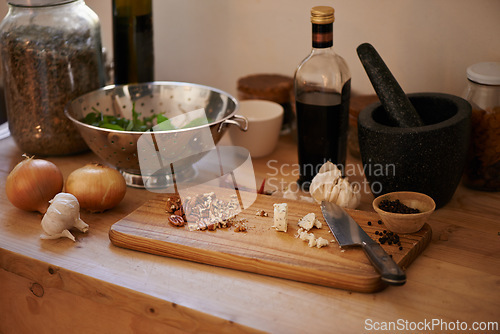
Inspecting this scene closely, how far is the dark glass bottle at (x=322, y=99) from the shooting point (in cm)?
102

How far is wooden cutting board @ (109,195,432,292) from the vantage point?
787 millimetres

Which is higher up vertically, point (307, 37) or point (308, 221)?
point (307, 37)

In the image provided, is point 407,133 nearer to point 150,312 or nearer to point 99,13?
point 150,312

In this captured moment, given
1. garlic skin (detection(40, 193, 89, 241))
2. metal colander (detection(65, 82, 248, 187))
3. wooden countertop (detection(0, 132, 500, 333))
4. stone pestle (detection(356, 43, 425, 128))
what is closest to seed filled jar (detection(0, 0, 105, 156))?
metal colander (detection(65, 82, 248, 187))

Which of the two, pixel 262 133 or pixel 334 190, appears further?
pixel 262 133

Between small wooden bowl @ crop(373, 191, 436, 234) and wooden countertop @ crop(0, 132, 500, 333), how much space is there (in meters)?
0.05

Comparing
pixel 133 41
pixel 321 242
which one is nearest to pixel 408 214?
pixel 321 242

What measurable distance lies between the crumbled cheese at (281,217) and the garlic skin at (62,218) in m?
0.33

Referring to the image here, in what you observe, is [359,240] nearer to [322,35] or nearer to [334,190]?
[334,190]

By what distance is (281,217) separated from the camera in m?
0.88

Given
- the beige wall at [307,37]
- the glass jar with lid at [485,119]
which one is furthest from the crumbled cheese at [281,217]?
the beige wall at [307,37]

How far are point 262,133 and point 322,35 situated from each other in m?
0.29

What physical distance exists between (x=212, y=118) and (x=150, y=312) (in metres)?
0.53

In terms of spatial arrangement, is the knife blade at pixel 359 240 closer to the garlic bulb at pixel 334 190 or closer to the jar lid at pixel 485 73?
the garlic bulb at pixel 334 190
